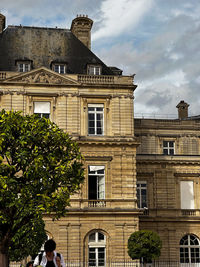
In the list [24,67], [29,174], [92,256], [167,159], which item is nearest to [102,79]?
[24,67]

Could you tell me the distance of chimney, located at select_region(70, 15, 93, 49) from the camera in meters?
40.2

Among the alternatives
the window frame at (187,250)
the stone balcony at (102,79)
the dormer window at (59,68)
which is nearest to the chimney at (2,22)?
the dormer window at (59,68)

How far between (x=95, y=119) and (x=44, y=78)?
434 centimetres

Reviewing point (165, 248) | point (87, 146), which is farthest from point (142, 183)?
point (87, 146)

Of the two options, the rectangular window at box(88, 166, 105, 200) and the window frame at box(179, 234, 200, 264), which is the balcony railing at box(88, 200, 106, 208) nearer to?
the rectangular window at box(88, 166, 105, 200)

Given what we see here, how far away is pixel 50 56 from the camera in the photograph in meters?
36.1

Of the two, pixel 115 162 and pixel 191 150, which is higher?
pixel 191 150

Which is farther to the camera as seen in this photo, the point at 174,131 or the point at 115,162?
the point at 174,131

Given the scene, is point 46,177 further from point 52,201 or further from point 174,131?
point 174,131

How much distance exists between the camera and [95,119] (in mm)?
33344

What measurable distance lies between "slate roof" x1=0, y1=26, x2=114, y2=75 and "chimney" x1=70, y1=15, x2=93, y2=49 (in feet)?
4.67

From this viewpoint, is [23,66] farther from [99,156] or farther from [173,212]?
[173,212]

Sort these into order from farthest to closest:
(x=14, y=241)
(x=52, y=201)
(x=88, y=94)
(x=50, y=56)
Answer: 1. (x=50, y=56)
2. (x=88, y=94)
3. (x=14, y=241)
4. (x=52, y=201)

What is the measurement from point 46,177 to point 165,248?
62.3ft
